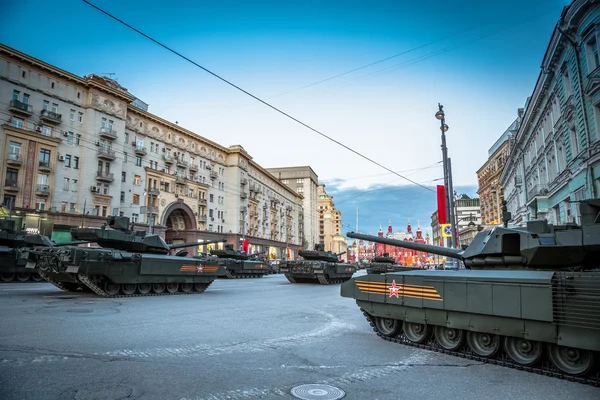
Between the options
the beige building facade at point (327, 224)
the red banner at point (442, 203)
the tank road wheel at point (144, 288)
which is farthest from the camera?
the beige building facade at point (327, 224)

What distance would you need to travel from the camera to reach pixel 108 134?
137 feet

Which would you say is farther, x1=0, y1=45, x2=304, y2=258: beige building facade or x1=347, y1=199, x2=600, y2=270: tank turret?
x1=0, y1=45, x2=304, y2=258: beige building facade

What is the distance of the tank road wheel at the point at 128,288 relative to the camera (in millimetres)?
15648

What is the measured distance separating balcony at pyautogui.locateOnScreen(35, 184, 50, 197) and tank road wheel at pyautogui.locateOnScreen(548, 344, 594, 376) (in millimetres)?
40073

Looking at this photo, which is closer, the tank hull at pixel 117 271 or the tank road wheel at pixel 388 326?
the tank road wheel at pixel 388 326

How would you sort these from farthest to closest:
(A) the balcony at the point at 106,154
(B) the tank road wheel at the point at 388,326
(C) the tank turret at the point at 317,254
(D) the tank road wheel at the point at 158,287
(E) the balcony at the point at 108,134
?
(E) the balcony at the point at 108,134 < (A) the balcony at the point at 106,154 < (C) the tank turret at the point at 317,254 < (D) the tank road wheel at the point at 158,287 < (B) the tank road wheel at the point at 388,326

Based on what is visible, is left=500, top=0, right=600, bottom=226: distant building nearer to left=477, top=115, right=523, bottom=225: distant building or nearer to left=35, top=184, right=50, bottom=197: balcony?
left=477, top=115, right=523, bottom=225: distant building

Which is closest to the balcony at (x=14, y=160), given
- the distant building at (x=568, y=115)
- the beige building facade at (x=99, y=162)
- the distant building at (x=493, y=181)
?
the beige building facade at (x=99, y=162)

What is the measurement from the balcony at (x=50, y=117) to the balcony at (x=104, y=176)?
19.7 feet

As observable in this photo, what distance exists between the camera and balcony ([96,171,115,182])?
4094 cm

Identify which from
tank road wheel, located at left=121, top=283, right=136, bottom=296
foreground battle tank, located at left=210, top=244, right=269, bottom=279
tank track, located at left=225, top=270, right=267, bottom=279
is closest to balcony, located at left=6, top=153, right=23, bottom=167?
foreground battle tank, located at left=210, top=244, right=269, bottom=279

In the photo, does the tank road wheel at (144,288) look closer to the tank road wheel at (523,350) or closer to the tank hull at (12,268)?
the tank hull at (12,268)

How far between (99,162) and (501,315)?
4258 cm

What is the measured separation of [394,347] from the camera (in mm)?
7566
